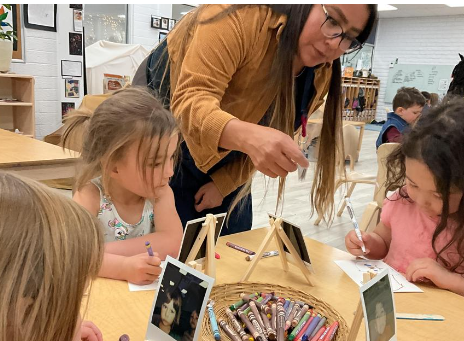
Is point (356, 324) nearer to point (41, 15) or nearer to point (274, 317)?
point (274, 317)

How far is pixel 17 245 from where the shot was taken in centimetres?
46

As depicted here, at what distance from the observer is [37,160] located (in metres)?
1.92

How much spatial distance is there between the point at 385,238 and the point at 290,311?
0.68 meters

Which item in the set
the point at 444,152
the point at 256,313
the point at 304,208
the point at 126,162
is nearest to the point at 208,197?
the point at 126,162

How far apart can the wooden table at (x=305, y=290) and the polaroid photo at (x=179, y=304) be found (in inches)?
2.6

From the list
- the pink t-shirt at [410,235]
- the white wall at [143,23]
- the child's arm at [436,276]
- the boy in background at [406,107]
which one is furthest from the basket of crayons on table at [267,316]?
the white wall at [143,23]

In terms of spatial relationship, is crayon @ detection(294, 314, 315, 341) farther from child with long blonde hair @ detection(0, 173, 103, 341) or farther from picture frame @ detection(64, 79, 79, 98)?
picture frame @ detection(64, 79, 79, 98)

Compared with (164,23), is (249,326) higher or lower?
lower

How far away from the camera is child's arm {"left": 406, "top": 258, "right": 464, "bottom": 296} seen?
3.63 feet

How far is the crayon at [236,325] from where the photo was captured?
2.43 ft

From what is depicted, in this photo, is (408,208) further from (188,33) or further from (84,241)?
(84,241)

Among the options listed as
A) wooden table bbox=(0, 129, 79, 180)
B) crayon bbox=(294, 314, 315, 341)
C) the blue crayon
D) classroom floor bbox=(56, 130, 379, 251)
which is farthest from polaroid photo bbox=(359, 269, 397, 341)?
classroom floor bbox=(56, 130, 379, 251)

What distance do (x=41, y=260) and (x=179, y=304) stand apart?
287 mm

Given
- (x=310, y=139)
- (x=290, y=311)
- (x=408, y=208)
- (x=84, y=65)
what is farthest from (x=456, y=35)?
(x=290, y=311)
